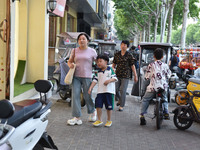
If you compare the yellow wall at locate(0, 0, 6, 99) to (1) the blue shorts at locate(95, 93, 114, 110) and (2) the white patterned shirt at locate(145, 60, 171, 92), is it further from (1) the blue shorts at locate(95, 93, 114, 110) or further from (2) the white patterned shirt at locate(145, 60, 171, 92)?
(2) the white patterned shirt at locate(145, 60, 171, 92)

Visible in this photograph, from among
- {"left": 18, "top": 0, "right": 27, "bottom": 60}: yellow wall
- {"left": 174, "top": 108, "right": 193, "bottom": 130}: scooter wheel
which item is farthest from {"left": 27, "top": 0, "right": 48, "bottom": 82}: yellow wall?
{"left": 174, "top": 108, "right": 193, "bottom": 130}: scooter wheel

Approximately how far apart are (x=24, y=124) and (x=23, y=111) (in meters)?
0.13

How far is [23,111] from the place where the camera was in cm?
304

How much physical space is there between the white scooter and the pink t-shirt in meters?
2.49

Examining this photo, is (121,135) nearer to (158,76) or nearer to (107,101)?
(107,101)

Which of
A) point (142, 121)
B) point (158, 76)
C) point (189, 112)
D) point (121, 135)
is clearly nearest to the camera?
point (121, 135)

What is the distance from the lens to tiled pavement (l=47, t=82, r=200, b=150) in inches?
201

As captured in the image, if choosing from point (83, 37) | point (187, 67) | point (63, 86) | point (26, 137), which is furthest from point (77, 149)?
point (187, 67)

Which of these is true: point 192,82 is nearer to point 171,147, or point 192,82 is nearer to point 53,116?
point 171,147

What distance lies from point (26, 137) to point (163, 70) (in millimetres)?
3871

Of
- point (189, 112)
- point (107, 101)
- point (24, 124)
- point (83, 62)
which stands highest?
point (83, 62)

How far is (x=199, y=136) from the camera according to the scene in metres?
5.87

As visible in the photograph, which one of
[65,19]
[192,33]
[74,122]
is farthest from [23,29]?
[192,33]

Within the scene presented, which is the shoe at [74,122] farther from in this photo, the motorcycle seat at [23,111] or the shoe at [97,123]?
the motorcycle seat at [23,111]
